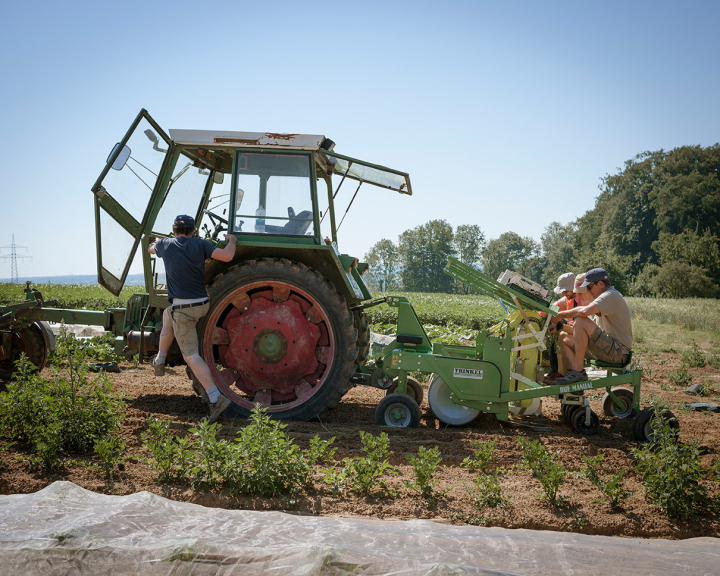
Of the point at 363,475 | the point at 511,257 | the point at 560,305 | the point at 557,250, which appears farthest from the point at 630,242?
the point at 363,475

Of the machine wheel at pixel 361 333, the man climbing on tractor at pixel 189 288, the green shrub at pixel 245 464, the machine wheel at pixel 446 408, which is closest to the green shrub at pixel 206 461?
the green shrub at pixel 245 464

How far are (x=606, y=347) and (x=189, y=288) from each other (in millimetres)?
4059

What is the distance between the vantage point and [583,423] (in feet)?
17.5

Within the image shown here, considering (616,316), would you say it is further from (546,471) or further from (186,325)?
(186,325)

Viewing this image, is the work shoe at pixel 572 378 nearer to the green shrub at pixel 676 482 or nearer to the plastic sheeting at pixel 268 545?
the green shrub at pixel 676 482

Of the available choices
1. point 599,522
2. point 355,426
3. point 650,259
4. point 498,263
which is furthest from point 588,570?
point 498,263

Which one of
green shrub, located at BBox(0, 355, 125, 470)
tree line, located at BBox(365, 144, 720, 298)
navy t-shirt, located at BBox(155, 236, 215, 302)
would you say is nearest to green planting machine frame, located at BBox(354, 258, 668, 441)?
navy t-shirt, located at BBox(155, 236, 215, 302)

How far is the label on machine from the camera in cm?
511

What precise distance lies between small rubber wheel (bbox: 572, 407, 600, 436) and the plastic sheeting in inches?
103

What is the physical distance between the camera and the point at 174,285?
4.80 metres

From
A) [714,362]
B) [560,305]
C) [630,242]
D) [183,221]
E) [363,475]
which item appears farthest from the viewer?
[630,242]

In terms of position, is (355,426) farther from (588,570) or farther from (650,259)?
(650,259)

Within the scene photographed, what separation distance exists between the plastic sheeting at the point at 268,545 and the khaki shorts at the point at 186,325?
2.14 meters

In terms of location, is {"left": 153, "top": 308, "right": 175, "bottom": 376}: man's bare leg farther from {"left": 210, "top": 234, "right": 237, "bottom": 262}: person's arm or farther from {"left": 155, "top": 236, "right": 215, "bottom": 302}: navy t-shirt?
{"left": 210, "top": 234, "right": 237, "bottom": 262}: person's arm
